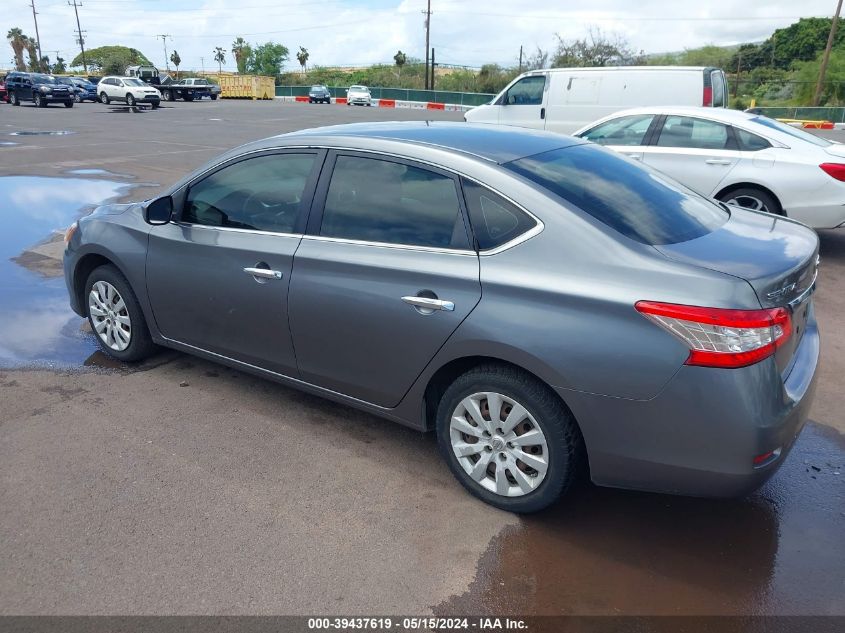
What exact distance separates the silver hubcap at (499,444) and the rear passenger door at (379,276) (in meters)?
0.33

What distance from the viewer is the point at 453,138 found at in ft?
11.8

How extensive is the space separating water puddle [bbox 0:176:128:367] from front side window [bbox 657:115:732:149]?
6.66 m

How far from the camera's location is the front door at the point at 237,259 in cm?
372

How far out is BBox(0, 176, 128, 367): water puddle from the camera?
16.4 ft

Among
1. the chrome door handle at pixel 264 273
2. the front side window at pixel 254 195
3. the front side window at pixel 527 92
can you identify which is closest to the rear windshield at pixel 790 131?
the front side window at pixel 254 195

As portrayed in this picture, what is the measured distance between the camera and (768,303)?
2.61 metres

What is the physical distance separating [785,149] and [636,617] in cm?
Result: 629

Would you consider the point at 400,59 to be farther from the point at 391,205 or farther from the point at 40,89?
the point at 391,205

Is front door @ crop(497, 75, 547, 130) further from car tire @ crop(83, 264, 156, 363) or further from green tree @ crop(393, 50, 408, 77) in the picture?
green tree @ crop(393, 50, 408, 77)

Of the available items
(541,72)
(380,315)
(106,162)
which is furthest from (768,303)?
(106,162)

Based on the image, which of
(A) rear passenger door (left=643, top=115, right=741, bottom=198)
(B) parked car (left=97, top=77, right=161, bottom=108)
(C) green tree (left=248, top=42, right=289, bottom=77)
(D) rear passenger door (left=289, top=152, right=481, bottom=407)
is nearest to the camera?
(D) rear passenger door (left=289, top=152, right=481, bottom=407)

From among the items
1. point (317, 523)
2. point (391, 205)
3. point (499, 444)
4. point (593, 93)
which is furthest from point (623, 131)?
point (317, 523)

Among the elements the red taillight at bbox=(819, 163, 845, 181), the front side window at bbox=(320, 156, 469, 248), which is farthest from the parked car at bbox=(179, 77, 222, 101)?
the front side window at bbox=(320, 156, 469, 248)

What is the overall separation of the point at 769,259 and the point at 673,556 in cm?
134
